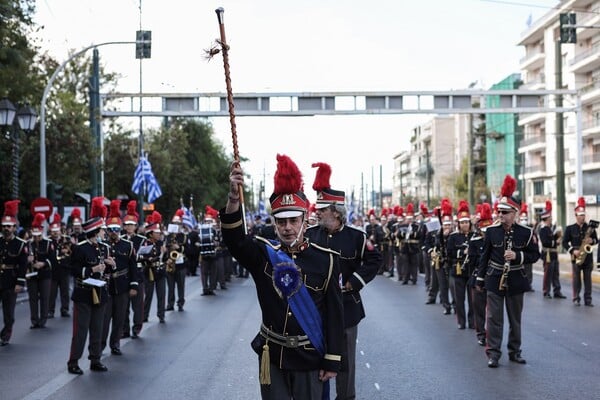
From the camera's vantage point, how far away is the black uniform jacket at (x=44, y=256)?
16.7 metres

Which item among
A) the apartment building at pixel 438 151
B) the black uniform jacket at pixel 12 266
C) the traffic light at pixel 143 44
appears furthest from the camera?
the apartment building at pixel 438 151

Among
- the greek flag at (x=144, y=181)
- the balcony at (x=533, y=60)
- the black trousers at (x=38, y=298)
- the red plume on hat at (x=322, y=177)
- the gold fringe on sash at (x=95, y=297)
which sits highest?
the balcony at (x=533, y=60)

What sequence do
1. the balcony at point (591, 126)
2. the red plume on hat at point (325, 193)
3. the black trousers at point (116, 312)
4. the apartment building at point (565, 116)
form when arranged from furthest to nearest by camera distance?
the balcony at point (591, 126) → the apartment building at point (565, 116) → the black trousers at point (116, 312) → the red plume on hat at point (325, 193)

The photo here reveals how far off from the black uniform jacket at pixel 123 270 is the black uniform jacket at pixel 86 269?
52cm

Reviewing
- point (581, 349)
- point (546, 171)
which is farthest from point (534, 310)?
point (546, 171)

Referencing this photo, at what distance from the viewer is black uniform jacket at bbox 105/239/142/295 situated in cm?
1211

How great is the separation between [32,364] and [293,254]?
23.2 feet

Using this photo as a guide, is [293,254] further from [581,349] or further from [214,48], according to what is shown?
[581,349]

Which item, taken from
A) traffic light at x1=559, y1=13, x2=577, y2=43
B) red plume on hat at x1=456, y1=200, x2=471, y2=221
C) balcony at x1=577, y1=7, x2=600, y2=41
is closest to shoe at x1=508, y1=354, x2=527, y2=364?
red plume on hat at x1=456, y1=200, x2=471, y2=221

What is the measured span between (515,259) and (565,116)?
5740cm

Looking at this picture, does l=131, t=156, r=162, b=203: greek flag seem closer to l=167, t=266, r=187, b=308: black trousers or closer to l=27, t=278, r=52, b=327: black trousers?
l=167, t=266, r=187, b=308: black trousers

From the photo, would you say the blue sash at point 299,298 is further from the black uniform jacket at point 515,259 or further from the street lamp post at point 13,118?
the street lamp post at point 13,118

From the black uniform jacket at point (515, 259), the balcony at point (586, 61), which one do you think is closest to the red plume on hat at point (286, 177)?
the black uniform jacket at point (515, 259)

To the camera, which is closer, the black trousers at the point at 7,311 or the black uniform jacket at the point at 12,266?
the black trousers at the point at 7,311
